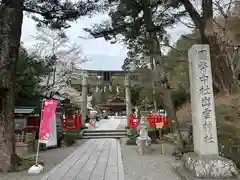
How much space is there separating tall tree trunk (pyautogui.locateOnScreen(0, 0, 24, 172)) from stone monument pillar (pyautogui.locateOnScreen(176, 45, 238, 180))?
5.01 meters

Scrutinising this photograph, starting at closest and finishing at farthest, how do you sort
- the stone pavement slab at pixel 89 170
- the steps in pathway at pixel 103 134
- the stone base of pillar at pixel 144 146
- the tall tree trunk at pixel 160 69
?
the stone pavement slab at pixel 89 170 < the tall tree trunk at pixel 160 69 < the stone base of pillar at pixel 144 146 < the steps in pathway at pixel 103 134

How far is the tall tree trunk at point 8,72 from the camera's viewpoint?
7816 millimetres

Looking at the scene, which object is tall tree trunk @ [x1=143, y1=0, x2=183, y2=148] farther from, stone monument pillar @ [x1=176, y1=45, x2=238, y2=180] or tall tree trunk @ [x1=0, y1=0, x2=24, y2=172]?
tall tree trunk @ [x1=0, y1=0, x2=24, y2=172]

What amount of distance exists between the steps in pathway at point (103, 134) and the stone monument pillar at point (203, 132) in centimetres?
1265

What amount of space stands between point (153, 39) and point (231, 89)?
13.7 ft

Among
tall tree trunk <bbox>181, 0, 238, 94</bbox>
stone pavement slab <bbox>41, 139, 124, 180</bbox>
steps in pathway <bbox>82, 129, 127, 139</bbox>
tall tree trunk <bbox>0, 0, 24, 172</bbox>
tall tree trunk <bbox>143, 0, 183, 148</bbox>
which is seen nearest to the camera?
stone pavement slab <bbox>41, 139, 124, 180</bbox>

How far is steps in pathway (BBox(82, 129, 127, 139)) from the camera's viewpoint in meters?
19.5

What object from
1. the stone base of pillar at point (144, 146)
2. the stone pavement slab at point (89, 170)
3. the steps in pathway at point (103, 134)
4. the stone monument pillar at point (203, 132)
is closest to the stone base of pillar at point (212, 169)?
the stone monument pillar at point (203, 132)

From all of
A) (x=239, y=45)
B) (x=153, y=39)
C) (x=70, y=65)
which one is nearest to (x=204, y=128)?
(x=153, y=39)

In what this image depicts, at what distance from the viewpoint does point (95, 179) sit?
6777 mm

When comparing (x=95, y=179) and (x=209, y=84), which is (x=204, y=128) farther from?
(x=95, y=179)

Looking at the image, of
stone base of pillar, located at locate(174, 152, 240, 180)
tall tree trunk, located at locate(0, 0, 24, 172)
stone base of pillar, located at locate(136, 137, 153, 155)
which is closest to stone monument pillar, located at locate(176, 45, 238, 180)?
stone base of pillar, located at locate(174, 152, 240, 180)

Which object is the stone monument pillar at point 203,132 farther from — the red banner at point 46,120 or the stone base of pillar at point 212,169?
the red banner at point 46,120

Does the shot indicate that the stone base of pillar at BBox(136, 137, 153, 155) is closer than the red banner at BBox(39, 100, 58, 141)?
No
